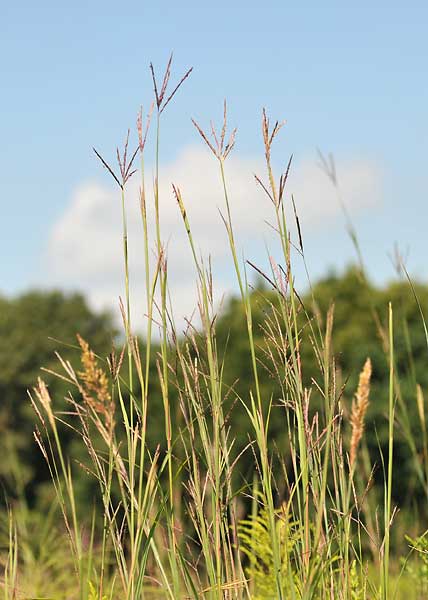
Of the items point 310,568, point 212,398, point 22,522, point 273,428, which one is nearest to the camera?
point 310,568

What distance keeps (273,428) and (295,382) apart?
19189 mm

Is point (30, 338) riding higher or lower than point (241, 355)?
higher

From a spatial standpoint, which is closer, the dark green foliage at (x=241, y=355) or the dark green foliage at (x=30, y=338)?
the dark green foliage at (x=241, y=355)

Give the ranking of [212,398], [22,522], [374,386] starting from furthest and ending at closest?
[374,386]
[22,522]
[212,398]

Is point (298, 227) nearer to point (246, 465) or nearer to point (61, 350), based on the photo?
point (246, 465)

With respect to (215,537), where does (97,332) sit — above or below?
above

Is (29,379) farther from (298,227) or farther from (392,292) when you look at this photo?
(298,227)

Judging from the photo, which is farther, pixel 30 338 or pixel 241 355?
pixel 30 338

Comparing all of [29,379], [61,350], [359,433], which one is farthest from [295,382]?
[29,379]

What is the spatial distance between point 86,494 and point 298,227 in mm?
21597

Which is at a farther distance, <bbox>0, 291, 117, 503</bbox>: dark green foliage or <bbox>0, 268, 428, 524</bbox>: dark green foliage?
<bbox>0, 291, 117, 503</bbox>: dark green foliage

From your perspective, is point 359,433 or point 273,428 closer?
point 359,433

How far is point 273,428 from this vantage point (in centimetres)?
2083

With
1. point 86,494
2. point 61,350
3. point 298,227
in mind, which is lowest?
point 86,494
